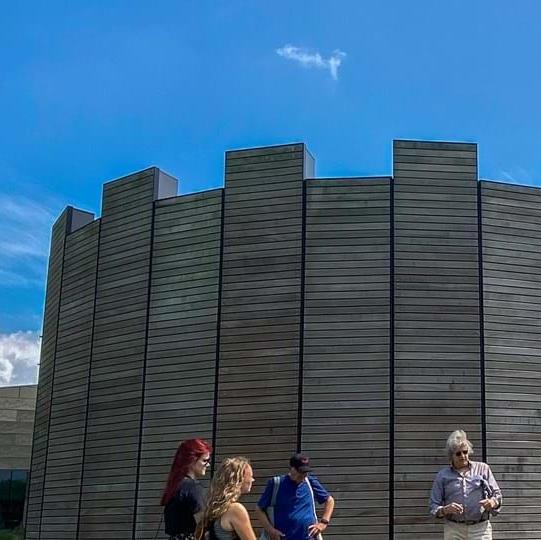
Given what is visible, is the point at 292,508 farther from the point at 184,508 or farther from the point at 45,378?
the point at 45,378

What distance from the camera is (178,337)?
1337 centimetres

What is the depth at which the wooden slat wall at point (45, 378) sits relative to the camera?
608 inches

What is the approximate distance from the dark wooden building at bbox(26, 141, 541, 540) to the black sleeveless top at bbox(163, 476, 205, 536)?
24.0 ft

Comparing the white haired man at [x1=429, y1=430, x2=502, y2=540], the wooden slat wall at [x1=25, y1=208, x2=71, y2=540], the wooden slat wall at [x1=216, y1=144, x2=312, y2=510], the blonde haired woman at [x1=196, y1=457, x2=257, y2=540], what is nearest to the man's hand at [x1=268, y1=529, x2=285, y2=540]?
the white haired man at [x1=429, y1=430, x2=502, y2=540]

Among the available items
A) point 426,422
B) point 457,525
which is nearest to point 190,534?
point 457,525

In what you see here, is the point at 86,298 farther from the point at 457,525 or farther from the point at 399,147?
the point at 457,525

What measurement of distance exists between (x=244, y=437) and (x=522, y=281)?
15.2 ft

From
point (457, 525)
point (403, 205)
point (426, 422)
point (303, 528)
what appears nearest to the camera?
point (457, 525)

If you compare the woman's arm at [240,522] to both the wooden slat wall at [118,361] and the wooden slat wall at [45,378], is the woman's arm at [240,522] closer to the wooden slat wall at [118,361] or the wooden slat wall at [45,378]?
the wooden slat wall at [118,361]

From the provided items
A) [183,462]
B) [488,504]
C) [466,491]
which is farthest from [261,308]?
[183,462]

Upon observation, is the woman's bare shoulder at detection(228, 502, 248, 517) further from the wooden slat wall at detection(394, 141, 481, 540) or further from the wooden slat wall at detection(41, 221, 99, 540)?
the wooden slat wall at detection(41, 221, 99, 540)

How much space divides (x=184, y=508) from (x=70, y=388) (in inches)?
414

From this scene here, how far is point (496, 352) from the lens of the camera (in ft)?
40.5

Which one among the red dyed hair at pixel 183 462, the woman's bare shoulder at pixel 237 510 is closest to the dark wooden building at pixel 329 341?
the red dyed hair at pixel 183 462
